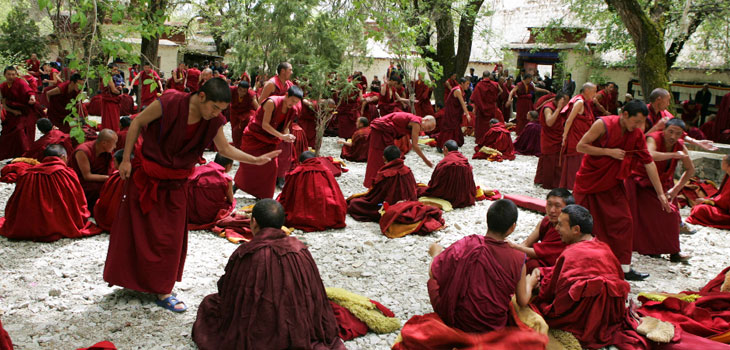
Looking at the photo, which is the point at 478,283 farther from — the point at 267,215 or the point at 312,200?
the point at 312,200

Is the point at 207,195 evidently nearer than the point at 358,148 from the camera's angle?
Yes

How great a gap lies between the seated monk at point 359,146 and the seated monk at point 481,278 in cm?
620

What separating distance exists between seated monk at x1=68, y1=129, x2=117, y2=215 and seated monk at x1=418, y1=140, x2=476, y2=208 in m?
3.60

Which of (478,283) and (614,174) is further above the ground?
(614,174)

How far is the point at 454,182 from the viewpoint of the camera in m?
6.75

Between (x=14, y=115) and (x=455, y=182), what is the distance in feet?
21.4

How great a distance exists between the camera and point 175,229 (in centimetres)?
376

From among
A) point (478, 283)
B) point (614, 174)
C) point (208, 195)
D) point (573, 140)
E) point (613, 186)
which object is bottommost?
point (208, 195)

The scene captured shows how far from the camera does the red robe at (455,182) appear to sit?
671 cm

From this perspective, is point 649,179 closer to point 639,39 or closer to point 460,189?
point 460,189

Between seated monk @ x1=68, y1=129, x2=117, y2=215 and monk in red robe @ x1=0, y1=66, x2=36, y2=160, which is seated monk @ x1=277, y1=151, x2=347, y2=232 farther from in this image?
monk in red robe @ x1=0, y1=66, x2=36, y2=160

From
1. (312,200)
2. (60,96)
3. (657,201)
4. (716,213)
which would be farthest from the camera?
(60,96)

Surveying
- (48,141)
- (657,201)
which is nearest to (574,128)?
(657,201)

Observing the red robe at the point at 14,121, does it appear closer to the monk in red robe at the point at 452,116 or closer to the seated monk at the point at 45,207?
the seated monk at the point at 45,207
